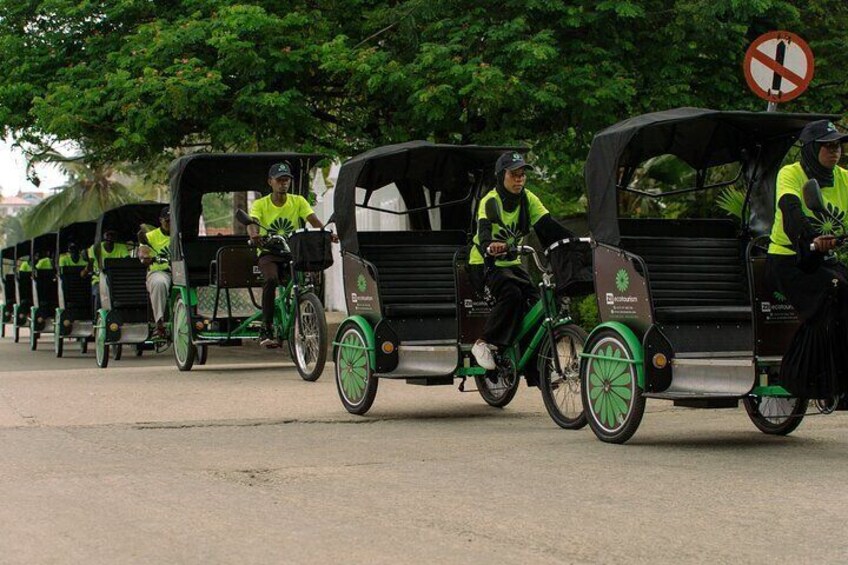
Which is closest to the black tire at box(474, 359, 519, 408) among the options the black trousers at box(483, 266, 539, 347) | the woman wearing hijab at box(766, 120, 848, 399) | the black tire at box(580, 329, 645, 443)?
the black trousers at box(483, 266, 539, 347)

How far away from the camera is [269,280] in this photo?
55.3ft

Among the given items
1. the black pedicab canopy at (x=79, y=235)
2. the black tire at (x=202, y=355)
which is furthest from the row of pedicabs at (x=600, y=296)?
the black pedicab canopy at (x=79, y=235)

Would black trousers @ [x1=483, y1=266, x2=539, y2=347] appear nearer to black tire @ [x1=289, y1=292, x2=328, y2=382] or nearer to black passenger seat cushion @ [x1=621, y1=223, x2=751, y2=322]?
black passenger seat cushion @ [x1=621, y1=223, x2=751, y2=322]

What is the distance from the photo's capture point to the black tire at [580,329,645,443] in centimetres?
995

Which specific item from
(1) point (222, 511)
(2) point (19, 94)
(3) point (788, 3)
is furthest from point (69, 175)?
(1) point (222, 511)

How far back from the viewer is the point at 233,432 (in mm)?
11328

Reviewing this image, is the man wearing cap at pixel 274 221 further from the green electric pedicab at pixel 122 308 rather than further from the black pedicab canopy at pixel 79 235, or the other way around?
the black pedicab canopy at pixel 79 235

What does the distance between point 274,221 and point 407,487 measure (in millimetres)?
8926

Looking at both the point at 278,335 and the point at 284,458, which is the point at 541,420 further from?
the point at 278,335

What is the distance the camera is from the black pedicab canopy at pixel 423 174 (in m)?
13.2

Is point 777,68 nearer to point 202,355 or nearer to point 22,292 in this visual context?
point 202,355

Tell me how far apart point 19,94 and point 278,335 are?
8624mm

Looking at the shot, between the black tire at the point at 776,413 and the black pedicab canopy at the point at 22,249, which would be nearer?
the black tire at the point at 776,413

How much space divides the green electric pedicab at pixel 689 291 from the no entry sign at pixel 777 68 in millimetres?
2201
